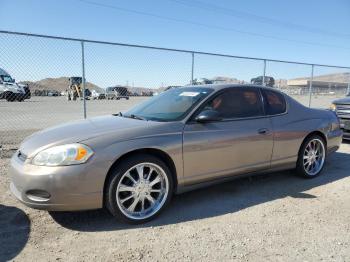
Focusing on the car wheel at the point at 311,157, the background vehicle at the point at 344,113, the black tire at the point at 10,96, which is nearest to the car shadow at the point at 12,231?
the car wheel at the point at 311,157

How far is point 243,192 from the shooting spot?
4.33 meters

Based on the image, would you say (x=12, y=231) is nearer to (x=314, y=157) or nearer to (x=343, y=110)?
(x=314, y=157)

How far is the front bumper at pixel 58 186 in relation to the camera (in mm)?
2936

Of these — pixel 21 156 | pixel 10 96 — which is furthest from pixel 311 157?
pixel 10 96

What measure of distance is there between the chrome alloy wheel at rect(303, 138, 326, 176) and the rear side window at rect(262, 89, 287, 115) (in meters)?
0.78

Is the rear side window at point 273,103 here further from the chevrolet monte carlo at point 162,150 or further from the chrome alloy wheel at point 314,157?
the chrome alloy wheel at point 314,157

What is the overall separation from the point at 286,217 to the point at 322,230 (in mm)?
393

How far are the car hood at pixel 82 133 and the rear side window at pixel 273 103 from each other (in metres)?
1.75

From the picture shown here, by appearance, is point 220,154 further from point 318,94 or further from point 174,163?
point 318,94

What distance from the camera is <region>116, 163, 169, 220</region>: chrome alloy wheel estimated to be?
3.30 metres

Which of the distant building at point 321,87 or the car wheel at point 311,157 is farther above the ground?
the distant building at point 321,87

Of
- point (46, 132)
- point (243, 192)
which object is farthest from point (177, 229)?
point (46, 132)

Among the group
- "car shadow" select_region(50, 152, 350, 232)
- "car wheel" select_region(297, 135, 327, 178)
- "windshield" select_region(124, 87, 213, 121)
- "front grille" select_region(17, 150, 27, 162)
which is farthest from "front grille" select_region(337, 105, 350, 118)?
"front grille" select_region(17, 150, 27, 162)

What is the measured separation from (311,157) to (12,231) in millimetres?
4226
